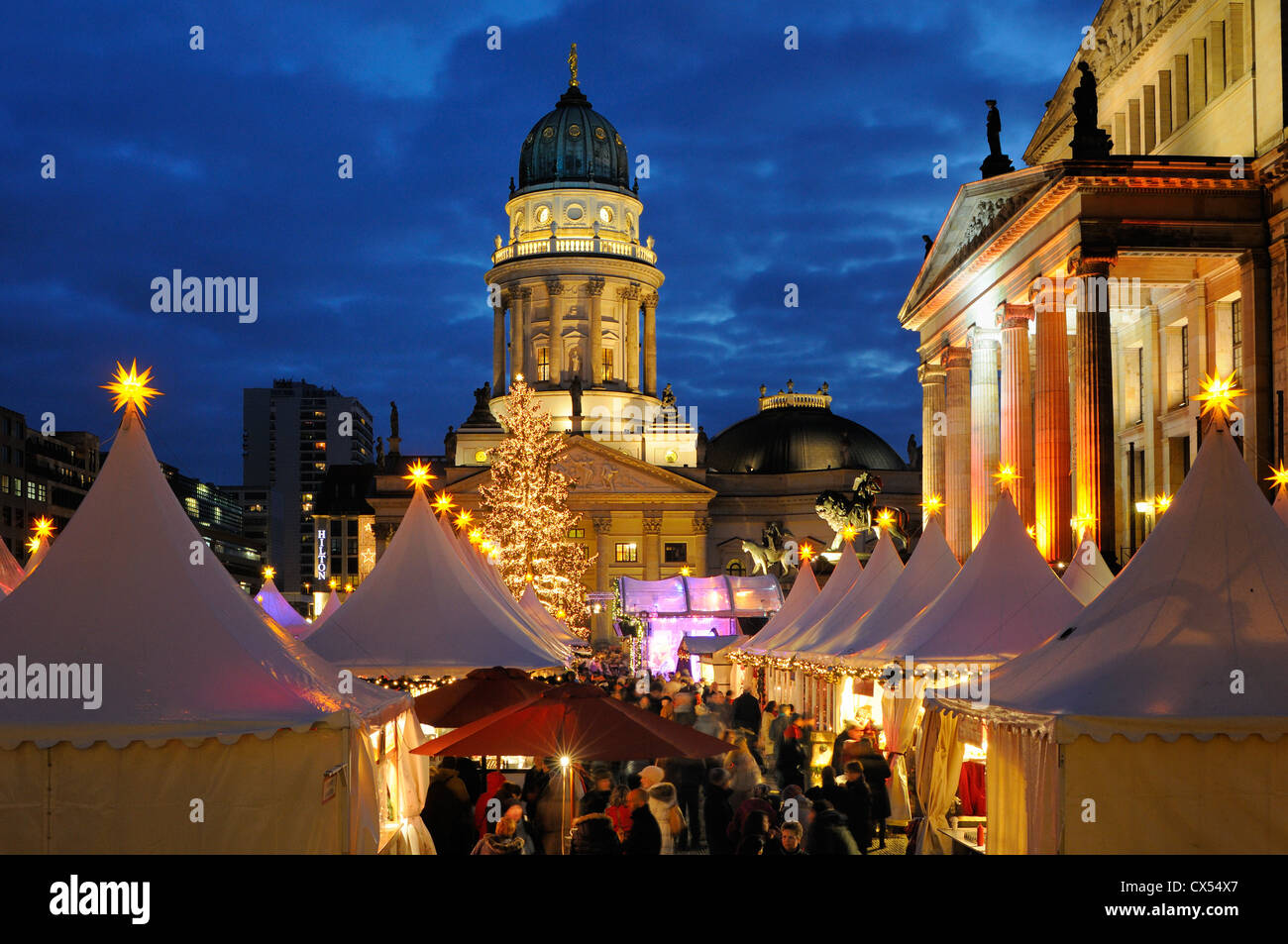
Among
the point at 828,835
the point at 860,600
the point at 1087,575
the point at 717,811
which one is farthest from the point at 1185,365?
A: the point at 828,835

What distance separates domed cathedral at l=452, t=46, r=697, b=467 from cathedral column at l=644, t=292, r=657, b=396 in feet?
3.42

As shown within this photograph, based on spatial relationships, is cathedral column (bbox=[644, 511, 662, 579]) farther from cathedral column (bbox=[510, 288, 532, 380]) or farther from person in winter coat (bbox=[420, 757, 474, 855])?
person in winter coat (bbox=[420, 757, 474, 855])

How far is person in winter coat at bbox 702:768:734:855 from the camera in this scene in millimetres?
15031

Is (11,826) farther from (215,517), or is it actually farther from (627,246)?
(215,517)

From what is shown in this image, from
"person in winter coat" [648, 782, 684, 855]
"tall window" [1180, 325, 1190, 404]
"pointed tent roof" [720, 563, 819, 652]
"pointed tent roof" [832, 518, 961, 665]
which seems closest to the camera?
"person in winter coat" [648, 782, 684, 855]

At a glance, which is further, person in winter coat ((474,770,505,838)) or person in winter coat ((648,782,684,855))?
person in winter coat ((474,770,505,838))

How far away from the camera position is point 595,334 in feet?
336

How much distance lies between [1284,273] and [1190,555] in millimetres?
23980

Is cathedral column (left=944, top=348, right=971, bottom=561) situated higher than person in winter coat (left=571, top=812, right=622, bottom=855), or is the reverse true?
cathedral column (left=944, top=348, right=971, bottom=561)

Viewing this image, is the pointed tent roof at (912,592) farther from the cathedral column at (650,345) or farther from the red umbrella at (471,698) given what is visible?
the cathedral column at (650,345)

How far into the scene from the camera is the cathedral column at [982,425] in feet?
148

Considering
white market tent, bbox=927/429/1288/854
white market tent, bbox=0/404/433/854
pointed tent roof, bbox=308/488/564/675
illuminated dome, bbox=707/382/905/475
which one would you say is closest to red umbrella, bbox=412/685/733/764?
white market tent, bbox=0/404/433/854

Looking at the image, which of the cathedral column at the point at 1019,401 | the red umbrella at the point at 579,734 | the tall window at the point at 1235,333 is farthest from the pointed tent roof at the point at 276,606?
the tall window at the point at 1235,333

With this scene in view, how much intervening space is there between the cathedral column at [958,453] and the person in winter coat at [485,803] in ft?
104
